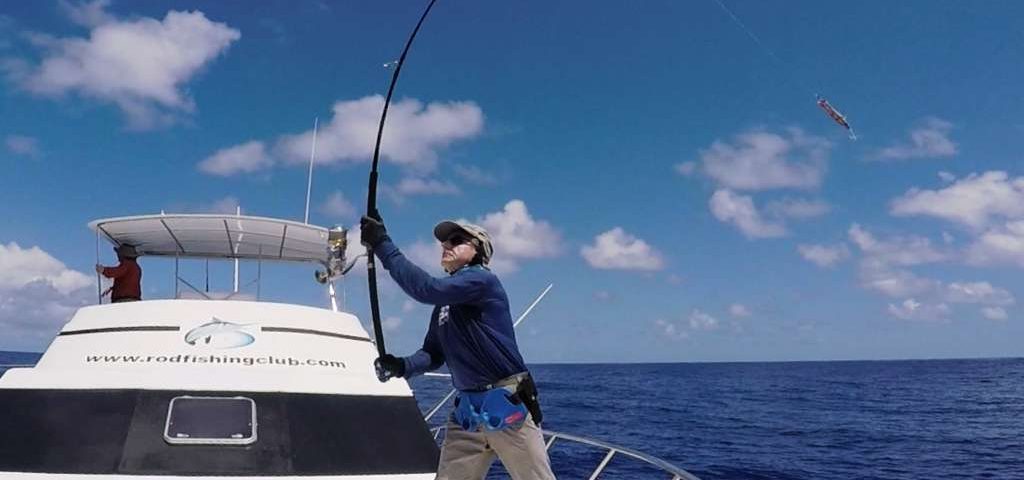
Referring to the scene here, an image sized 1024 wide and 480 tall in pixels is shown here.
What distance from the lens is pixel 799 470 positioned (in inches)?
784

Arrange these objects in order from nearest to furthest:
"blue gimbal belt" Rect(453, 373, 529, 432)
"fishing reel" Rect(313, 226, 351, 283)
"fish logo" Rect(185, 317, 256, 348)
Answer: "blue gimbal belt" Rect(453, 373, 529, 432), "fishing reel" Rect(313, 226, 351, 283), "fish logo" Rect(185, 317, 256, 348)

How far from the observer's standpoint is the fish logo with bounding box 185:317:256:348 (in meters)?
5.86

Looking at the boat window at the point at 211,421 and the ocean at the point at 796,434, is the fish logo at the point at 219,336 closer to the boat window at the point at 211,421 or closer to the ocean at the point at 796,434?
the boat window at the point at 211,421

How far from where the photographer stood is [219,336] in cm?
591

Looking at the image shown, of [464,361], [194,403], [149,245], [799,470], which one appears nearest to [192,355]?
[194,403]

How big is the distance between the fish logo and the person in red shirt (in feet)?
9.73

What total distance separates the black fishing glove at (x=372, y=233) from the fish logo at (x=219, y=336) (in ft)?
8.92

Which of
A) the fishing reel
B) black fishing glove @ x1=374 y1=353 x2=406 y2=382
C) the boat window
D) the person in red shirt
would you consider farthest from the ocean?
black fishing glove @ x1=374 y1=353 x2=406 y2=382

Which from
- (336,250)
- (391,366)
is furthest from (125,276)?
(391,366)

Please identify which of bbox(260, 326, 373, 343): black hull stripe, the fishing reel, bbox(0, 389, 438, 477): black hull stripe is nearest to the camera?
the fishing reel

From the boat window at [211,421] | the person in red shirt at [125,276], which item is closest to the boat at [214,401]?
the boat window at [211,421]

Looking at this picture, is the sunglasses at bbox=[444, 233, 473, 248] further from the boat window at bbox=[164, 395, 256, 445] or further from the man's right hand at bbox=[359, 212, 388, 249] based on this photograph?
the boat window at bbox=[164, 395, 256, 445]

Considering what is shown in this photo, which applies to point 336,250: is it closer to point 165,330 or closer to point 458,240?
Result: point 458,240

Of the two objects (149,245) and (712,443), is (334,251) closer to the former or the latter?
(149,245)
